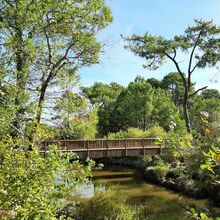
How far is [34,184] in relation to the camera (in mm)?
5781

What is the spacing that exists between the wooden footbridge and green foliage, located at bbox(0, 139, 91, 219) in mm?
15327

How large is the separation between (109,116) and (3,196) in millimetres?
48659

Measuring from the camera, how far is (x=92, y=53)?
46.9 feet

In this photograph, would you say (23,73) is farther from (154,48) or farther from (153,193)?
(154,48)

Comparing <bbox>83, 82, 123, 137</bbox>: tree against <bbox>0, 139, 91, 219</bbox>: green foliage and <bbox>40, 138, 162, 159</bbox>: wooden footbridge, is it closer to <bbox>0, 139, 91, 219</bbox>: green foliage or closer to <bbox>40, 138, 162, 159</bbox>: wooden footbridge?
<bbox>40, 138, 162, 159</bbox>: wooden footbridge

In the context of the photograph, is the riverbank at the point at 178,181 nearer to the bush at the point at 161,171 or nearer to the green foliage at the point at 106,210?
the bush at the point at 161,171

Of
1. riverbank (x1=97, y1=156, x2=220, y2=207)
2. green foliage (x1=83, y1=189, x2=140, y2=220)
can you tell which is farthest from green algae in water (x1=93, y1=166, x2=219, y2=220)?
green foliage (x1=83, y1=189, x2=140, y2=220)

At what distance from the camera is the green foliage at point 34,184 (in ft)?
18.0

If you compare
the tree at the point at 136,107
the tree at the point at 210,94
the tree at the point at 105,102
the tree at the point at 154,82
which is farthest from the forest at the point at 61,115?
the tree at the point at 154,82

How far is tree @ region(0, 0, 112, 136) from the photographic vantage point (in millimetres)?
11812

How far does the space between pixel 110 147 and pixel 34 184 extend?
19662mm

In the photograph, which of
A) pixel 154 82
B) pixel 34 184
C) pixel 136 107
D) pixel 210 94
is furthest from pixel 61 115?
pixel 154 82

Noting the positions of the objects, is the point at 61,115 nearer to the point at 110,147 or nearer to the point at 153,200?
the point at 153,200

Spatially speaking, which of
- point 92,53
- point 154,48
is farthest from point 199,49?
point 92,53
